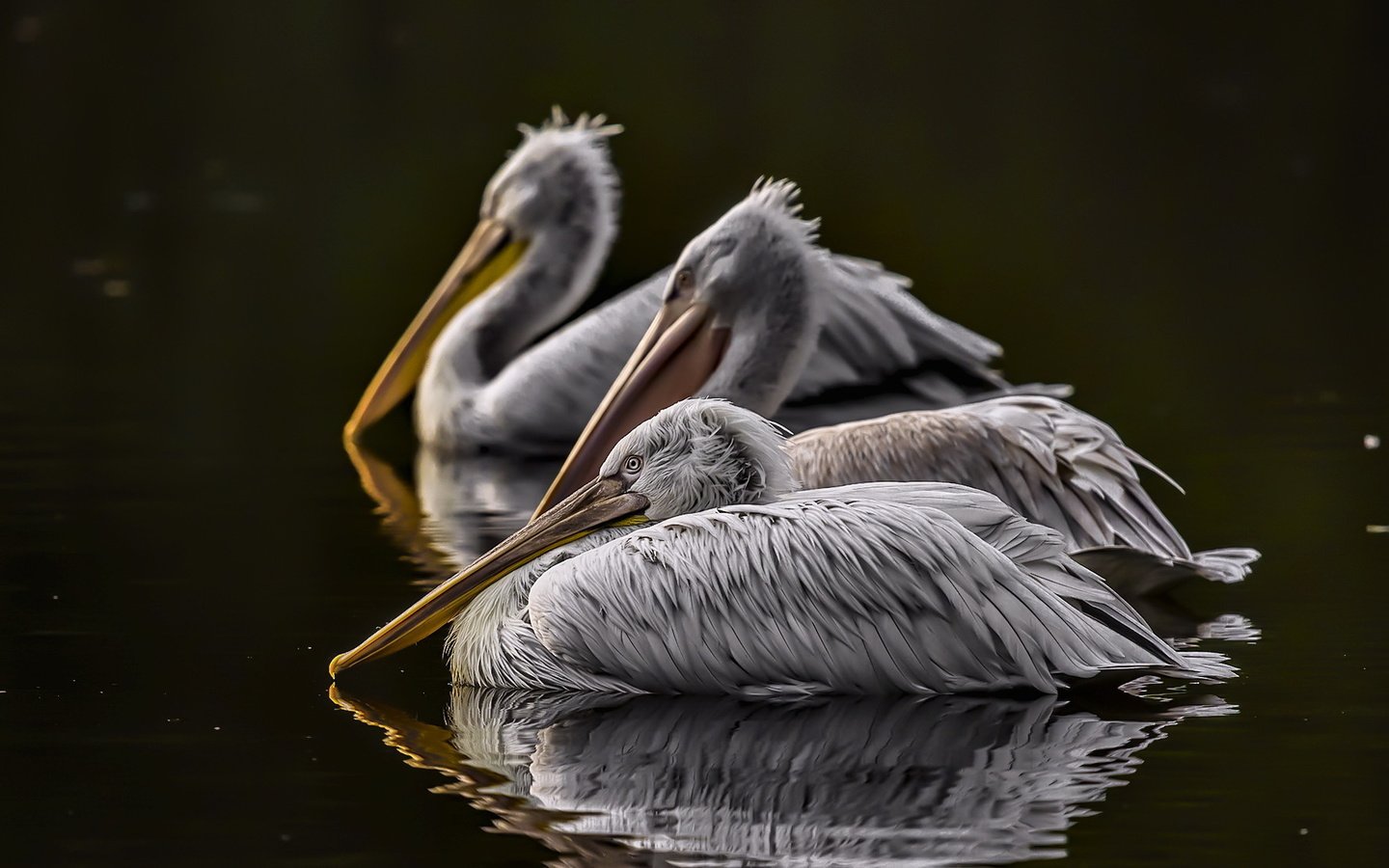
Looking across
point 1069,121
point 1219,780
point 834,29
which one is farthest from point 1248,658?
point 834,29

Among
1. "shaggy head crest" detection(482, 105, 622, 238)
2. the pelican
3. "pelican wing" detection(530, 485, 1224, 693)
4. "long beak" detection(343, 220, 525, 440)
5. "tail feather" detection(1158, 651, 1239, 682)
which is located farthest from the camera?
"shaggy head crest" detection(482, 105, 622, 238)

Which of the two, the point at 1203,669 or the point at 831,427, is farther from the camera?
the point at 831,427

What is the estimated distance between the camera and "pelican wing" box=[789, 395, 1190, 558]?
20.0 feet

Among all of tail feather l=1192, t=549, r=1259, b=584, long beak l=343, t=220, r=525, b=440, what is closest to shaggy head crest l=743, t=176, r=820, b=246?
tail feather l=1192, t=549, r=1259, b=584

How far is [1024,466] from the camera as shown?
6137mm

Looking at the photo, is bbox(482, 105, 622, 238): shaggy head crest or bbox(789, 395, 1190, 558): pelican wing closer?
bbox(789, 395, 1190, 558): pelican wing

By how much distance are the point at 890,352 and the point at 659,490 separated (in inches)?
144

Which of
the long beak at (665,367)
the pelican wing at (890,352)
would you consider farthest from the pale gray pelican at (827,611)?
the pelican wing at (890,352)

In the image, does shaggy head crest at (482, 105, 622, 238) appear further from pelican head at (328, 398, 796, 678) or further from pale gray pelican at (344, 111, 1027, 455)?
pelican head at (328, 398, 796, 678)

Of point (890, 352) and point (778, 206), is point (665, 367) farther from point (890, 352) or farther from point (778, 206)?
point (890, 352)

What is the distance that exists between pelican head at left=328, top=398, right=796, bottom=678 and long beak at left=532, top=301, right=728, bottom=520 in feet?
5.05

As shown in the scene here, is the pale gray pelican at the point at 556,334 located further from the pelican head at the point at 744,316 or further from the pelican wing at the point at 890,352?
the pelican head at the point at 744,316

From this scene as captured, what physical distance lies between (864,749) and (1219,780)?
0.68 m

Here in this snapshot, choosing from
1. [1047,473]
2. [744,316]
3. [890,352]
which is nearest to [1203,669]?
[1047,473]
